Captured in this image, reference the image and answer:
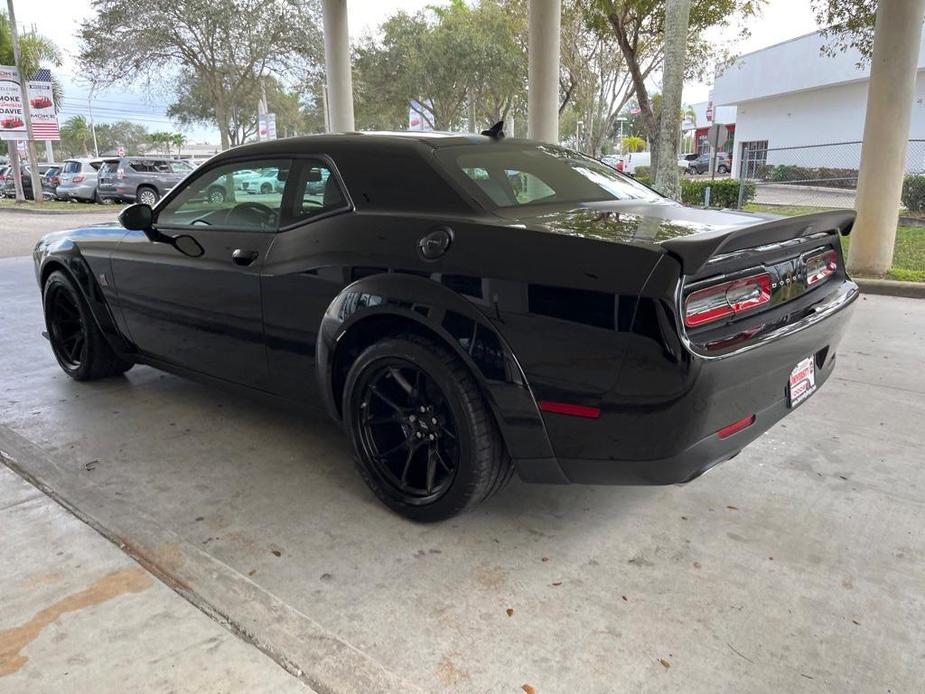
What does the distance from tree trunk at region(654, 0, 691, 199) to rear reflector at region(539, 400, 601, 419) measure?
857cm

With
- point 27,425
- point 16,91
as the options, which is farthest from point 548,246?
point 16,91

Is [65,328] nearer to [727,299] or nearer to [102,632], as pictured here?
[102,632]

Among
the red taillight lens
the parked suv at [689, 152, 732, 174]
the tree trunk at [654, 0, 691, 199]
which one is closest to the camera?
the red taillight lens

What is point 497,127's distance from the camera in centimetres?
382

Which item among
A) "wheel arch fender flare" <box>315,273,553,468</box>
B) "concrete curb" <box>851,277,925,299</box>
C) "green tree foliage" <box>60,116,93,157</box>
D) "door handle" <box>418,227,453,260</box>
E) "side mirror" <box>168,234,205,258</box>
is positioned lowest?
"concrete curb" <box>851,277,925,299</box>

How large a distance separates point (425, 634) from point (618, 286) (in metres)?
1.28

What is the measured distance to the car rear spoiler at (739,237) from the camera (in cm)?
225

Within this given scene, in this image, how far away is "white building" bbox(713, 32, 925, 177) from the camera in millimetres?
27906

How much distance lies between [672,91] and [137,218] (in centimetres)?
919

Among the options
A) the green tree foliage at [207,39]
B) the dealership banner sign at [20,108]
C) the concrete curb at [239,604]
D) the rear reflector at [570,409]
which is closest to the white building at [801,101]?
the green tree foliage at [207,39]

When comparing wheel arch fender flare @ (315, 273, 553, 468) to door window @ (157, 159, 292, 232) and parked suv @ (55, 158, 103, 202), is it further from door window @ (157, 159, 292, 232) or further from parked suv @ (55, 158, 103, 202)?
parked suv @ (55, 158, 103, 202)

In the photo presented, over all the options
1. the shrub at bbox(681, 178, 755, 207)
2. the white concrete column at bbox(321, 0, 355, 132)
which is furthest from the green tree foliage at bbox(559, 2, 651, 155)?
the white concrete column at bbox(321, 0, 355, 132)

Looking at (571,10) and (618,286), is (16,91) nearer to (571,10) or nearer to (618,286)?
(571,10)

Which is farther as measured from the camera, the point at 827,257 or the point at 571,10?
the point at 571,10
